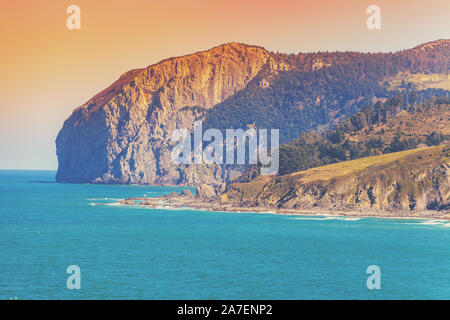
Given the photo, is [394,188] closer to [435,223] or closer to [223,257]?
[435,223]

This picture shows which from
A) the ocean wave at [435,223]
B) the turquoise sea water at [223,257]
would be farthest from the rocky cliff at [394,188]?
the turquoise sea water at [223,257]

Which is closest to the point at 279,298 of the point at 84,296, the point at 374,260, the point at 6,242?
the point at 84,296

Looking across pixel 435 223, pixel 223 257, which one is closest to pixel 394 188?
pixel 435 223

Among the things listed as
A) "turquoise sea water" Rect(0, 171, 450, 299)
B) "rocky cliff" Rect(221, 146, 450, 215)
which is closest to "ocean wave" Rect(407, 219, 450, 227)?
"turquoise sea water" Rect(0, 171, 450, 299)

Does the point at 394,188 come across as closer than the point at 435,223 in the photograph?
No

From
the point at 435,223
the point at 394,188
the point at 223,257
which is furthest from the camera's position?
the point at 394,188

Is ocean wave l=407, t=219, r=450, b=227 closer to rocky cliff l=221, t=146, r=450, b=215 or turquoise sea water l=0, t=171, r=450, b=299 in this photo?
turquoise sea water l=0, t=171, r=450, b=299

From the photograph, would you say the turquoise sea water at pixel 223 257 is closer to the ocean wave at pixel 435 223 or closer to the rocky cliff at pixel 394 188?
the ocean wave at pixel 435 223
